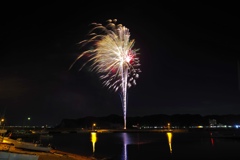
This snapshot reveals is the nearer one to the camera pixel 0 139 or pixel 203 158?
pixel 0 139

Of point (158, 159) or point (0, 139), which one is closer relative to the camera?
point (0, 139)

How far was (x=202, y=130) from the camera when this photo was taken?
192 meters

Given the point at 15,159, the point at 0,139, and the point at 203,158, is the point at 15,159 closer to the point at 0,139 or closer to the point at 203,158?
the point at 0,139

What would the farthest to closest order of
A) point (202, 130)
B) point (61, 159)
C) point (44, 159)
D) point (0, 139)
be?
point (202, 130) → point (0, 139) → point (61, 159) → point (44, 159)

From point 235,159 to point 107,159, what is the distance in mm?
23496

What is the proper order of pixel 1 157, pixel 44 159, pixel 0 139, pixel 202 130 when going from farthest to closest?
pixel 202 130
pixel 0 139
pixel 44 159
pixel 1 157

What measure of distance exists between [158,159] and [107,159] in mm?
9176

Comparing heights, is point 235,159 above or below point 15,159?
below

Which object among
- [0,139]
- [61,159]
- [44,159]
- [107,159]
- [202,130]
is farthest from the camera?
[202,130]

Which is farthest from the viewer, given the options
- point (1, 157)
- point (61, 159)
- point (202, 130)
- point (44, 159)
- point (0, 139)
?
point (202, 130)

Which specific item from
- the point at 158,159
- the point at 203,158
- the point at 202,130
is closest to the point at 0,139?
the point at 158,159

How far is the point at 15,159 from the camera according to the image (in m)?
19.2

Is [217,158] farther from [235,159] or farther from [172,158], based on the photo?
[172,158]

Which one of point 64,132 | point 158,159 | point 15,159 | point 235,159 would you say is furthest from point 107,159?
point 64,132
